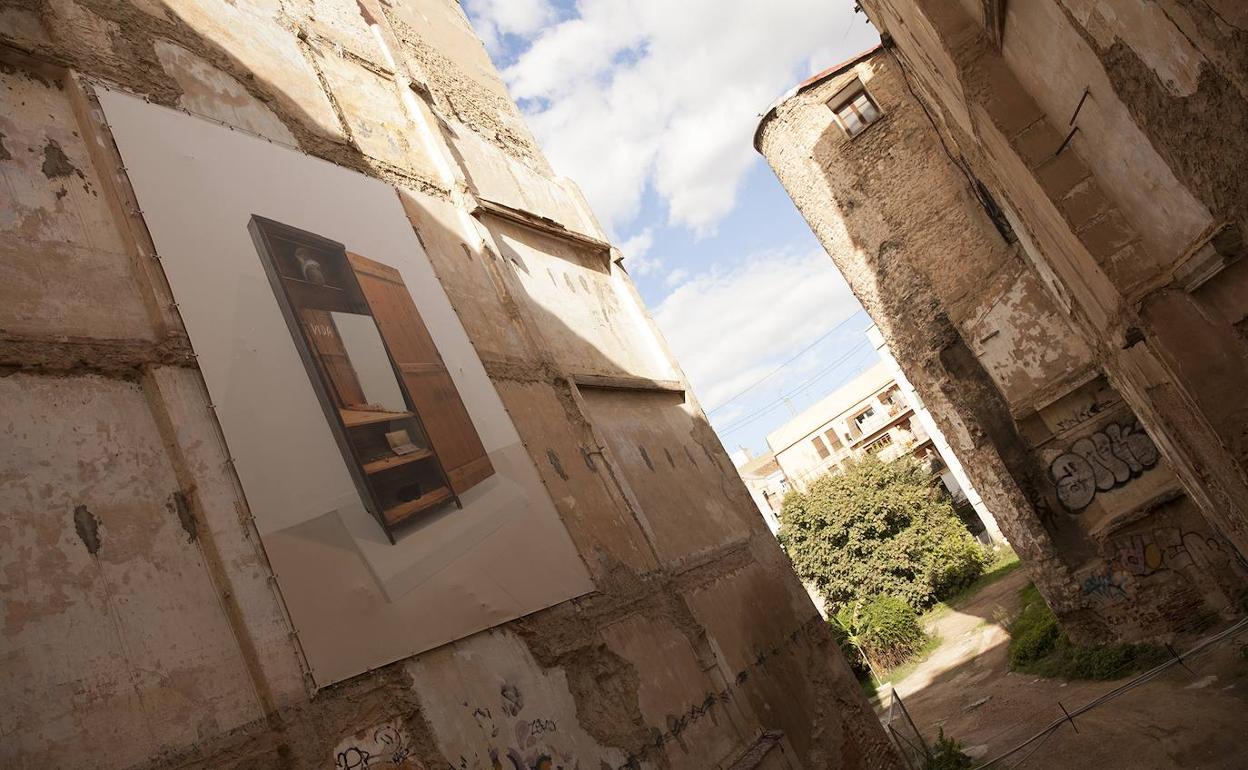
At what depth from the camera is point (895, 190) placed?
13.1 m

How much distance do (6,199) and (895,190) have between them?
475 inches

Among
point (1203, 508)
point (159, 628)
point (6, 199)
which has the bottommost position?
point (1203, 508)

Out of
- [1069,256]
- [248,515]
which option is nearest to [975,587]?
[1069,256]

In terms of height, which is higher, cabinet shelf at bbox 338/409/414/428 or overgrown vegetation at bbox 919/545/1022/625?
cabinet shelf at bbox 338/409/414/428

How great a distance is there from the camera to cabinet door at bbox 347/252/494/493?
545cm

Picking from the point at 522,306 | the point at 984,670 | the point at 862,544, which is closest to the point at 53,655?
the point at 522,306

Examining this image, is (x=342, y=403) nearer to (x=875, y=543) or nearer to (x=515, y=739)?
(x=515, y=739)

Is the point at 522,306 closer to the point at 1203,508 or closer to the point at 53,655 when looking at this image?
the point at 53,655

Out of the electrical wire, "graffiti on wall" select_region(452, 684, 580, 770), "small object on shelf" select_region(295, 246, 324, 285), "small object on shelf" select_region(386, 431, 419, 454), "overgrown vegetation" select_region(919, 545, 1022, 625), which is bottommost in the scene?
"overgrown vegetation" select_region(919, 545, 1022, 625)

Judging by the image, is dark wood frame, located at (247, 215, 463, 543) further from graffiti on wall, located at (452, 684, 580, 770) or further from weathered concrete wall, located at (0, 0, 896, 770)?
graffiti on wall, located at (452, 684, 580, 770)

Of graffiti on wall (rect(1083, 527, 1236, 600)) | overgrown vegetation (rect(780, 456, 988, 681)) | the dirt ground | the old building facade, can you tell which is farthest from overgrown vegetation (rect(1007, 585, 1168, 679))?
overgrown vegetation (rect(780, 456, 988, 681))

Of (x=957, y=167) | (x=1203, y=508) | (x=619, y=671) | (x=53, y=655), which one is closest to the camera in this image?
(x=53, y=655)

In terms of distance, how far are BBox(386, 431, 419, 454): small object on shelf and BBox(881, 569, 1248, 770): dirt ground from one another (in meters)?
6.37

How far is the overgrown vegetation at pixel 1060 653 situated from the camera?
10.3m
